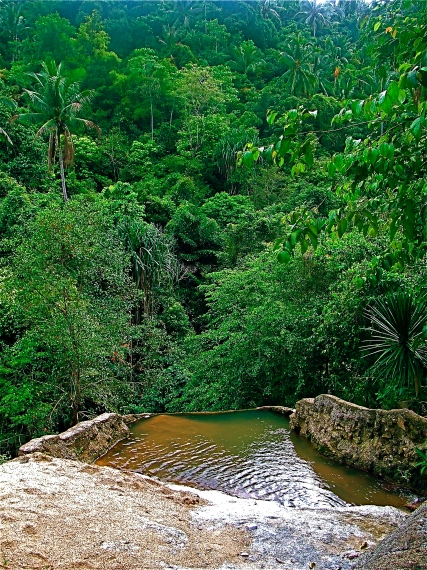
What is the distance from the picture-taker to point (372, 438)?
6.75m

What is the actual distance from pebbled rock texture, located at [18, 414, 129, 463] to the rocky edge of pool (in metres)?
0.65

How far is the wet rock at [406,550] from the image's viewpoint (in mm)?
2154

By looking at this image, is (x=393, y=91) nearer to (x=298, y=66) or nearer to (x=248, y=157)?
(x=248, y=157)

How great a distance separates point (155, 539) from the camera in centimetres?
346

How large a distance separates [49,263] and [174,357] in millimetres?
6079

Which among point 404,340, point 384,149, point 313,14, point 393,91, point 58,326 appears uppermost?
point 313,14

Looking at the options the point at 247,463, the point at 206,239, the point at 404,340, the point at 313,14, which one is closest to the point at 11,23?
the point at 206,239

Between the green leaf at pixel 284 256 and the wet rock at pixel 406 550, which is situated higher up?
the green leaf at pixel 284 256

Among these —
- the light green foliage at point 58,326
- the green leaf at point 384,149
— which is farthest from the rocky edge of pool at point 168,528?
the light green foliage at point 58,326

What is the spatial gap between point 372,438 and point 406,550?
4.70 m

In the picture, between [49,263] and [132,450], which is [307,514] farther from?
[49,263]

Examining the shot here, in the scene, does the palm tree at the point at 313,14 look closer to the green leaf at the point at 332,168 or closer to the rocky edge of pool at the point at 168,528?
the rocky edge of pool at the point at 168,528

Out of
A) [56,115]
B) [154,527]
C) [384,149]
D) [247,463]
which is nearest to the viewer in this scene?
[384,149]

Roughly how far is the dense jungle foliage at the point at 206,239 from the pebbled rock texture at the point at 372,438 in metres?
0.98
